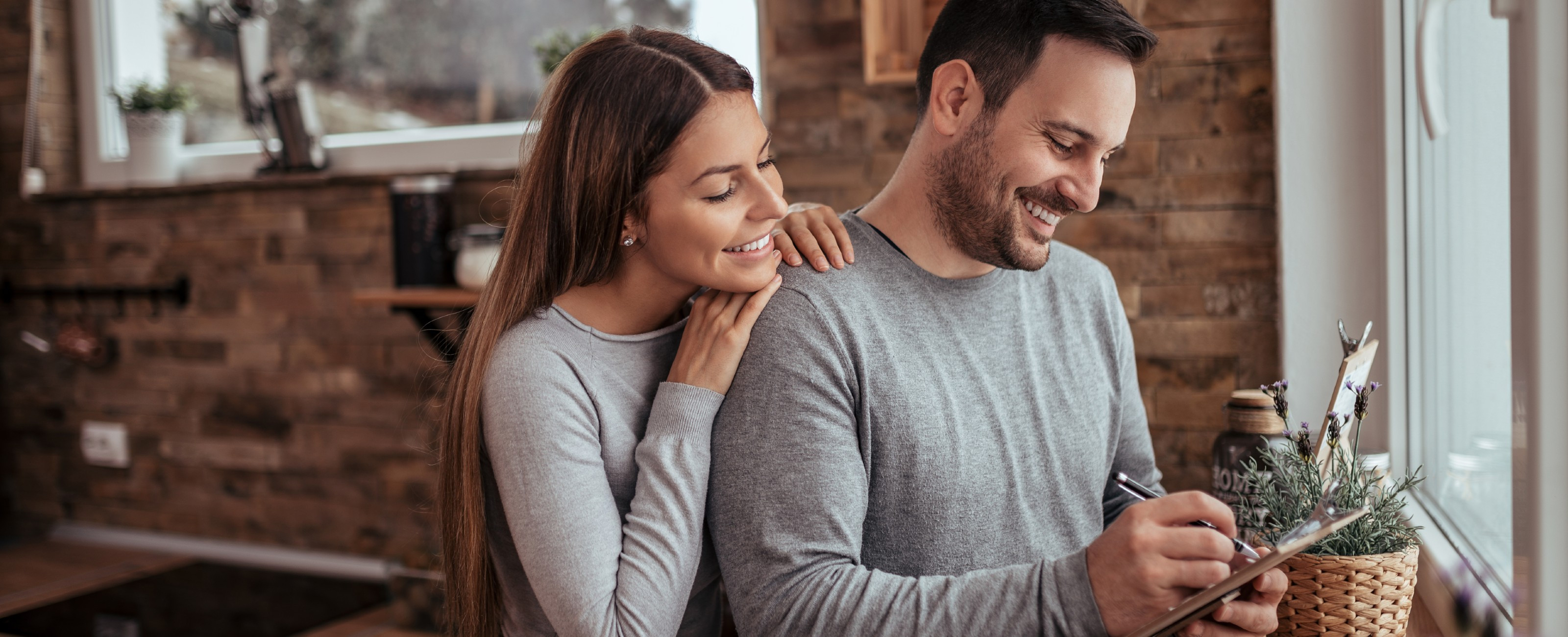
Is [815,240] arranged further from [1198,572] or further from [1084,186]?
[1198,572]

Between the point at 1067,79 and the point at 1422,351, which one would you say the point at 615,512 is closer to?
the point at 1067,79

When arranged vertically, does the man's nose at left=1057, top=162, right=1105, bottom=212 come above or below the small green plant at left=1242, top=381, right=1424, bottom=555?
above

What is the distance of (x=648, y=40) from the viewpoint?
1177mm

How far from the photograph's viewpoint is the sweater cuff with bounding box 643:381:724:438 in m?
1.09

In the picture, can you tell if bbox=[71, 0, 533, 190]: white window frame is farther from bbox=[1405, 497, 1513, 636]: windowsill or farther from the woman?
bbox=[1405, 497, 1513, 636]: windowsill

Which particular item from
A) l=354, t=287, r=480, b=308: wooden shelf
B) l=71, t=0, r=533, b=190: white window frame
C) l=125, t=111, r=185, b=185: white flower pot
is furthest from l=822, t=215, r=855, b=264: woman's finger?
l=125, t=111, r=185, b=185: white flower pot

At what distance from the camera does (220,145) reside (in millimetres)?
3217

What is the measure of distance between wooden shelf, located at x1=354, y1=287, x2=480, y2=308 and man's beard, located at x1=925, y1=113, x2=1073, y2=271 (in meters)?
1.38

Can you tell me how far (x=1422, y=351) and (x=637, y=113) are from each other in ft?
3.76

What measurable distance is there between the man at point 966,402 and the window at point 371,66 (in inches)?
53.1

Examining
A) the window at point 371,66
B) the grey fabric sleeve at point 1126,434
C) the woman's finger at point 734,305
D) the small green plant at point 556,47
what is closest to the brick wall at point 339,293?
the window at point 371,66

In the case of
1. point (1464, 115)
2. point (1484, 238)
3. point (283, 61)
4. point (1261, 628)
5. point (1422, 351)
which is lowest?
point (1261, 628)

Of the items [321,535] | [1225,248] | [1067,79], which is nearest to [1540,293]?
[1067,79]

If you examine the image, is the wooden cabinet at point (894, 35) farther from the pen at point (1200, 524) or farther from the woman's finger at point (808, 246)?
the pen at point (1200, 524)
